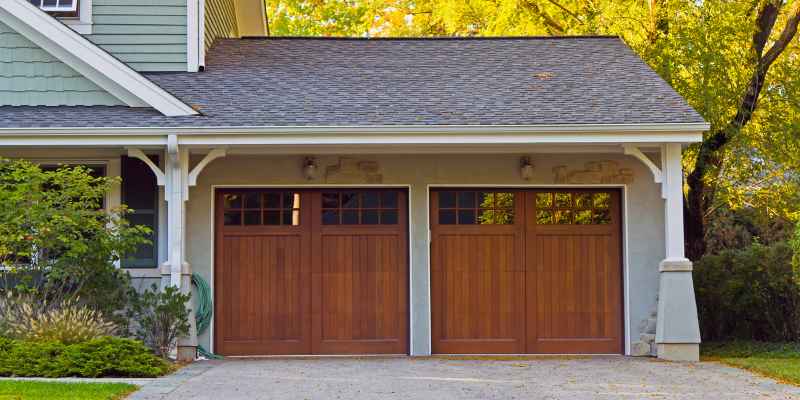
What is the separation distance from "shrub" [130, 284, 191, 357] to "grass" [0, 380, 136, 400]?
2.45 meters

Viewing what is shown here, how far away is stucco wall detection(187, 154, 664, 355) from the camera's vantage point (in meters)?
12.3

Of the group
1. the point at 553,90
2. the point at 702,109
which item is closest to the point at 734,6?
the point at 702,109

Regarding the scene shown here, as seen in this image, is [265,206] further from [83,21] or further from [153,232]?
[83,21]

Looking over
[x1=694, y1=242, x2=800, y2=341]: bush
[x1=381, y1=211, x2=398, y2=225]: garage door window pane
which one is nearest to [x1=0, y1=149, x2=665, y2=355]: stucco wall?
[x1=381, y1=211, x2=398, y2=225]: garage door window pane

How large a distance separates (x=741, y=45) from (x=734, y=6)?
0.61 m

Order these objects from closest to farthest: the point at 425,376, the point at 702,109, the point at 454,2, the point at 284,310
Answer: the point at 425,376, the point at 284,310, the point at 702,109, the point at 454,2

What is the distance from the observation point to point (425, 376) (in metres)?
9.65

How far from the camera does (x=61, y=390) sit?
26.7 ft

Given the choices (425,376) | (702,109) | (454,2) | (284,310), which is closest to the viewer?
(425,376)

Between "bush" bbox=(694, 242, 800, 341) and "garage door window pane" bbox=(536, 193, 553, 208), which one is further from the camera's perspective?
"bush" bbox=(694, 242, 800, 341)

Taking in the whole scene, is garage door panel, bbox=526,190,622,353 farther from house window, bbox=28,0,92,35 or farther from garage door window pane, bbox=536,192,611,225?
house window, bbox=28,0,92,35

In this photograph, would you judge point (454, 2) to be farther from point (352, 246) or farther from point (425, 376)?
point (425, 376)

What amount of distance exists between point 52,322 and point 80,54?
329 centimetres

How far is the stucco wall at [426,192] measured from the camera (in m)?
12.3
